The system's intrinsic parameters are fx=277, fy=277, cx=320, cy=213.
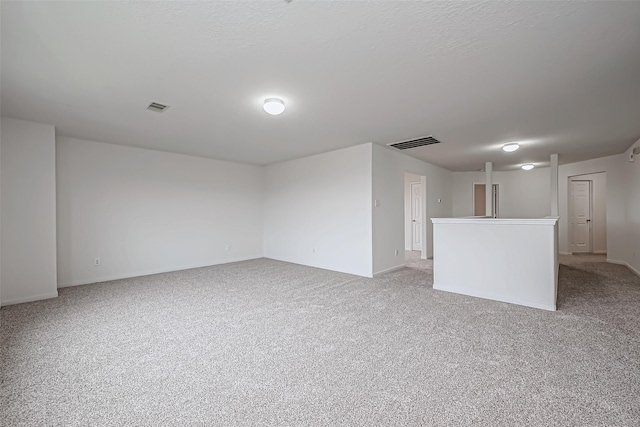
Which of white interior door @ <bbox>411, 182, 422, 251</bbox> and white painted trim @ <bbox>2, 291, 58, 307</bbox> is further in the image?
white interior door @ <bbox>411, 182, 422, 251</bbox>

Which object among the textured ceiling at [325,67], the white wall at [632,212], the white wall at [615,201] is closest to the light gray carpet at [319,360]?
the white wall at [632,212]

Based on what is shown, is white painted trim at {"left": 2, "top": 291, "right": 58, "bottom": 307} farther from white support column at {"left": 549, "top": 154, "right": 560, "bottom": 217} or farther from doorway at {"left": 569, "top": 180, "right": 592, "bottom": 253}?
doorway at {"left": 569, "top": 180, "right": 592, "bottom": 253}

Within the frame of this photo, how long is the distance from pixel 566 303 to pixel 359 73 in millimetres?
3808

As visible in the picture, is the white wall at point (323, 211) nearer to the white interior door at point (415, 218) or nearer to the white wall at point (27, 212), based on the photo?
the white interior door at point (415, 218)

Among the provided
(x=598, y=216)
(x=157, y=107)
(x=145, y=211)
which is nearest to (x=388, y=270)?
(x=157, y=107)

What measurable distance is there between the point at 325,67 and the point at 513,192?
8361 millimetres

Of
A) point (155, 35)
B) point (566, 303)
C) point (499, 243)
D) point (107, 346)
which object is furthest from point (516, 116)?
point (107, 346)

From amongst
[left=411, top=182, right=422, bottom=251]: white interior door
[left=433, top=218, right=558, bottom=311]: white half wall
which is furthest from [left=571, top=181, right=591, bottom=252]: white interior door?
[left=433, top=218, right=558, bottom=311]: white half wall

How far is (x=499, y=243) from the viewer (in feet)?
12.4

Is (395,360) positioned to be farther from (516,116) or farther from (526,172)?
(526,172)

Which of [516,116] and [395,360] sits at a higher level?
[516,116]

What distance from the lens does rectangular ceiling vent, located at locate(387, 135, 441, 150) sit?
4762mm

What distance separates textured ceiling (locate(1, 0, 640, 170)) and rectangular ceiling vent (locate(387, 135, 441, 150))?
567 millimetres

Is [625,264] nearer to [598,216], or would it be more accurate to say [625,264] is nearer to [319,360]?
[598,216]
